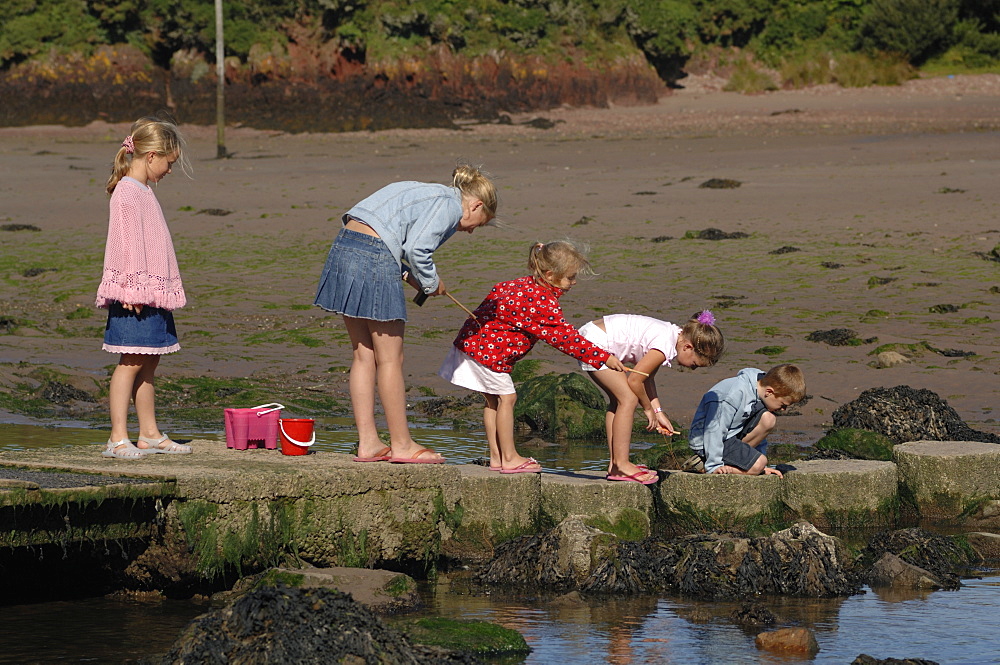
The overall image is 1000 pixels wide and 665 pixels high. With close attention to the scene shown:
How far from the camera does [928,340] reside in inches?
450

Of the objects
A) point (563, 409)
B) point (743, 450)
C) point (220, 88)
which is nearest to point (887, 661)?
point (743, 450)

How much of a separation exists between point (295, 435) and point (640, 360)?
5.51 feet

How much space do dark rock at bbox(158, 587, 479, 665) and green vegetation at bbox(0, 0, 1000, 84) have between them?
81.5 ft

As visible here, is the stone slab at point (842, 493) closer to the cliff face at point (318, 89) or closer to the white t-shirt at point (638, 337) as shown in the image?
the white t-shirt at point (638, 337)

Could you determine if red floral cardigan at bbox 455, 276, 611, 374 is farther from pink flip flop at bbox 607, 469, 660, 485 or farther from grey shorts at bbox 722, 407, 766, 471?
grey shorts at bbox 722, 407, 766, 471

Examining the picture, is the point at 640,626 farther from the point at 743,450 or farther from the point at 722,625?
the point at 743,450

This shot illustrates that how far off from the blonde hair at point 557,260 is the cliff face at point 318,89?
2120cm

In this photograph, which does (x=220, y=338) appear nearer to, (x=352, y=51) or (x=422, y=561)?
(x=422, y=561)

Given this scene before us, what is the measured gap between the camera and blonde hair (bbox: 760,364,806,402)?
685 cm

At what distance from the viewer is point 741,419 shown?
6.98 metres

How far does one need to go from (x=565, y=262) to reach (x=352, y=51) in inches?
929

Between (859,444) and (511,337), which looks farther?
(859,444)

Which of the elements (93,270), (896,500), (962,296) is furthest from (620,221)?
(896,500)

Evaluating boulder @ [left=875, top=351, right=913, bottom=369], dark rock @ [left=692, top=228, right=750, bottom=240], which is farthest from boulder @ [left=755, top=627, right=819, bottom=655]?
dark rock @ [left=692, top=228, right=750, bottom=240]
